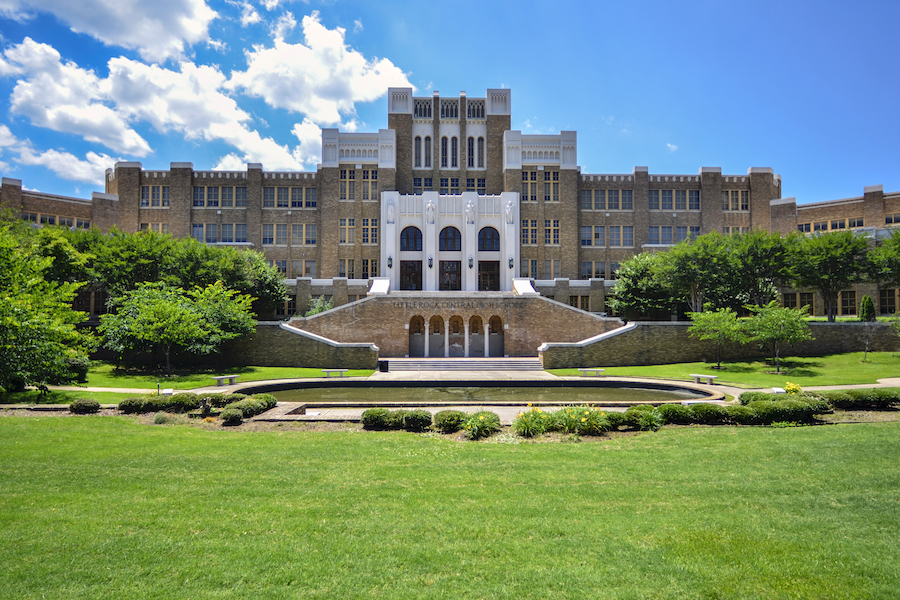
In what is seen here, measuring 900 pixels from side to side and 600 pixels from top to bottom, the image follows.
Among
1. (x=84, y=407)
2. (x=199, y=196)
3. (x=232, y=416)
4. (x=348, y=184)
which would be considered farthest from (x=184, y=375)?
(x=199, y=196)

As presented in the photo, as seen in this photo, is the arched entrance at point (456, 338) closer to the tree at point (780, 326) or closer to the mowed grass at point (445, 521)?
the tree at point (780, 326)

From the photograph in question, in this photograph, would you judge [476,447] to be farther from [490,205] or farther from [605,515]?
[490,205]

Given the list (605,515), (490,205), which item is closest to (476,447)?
(605,515)

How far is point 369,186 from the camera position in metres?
46.2

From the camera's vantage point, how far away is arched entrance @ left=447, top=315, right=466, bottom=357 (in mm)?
35594

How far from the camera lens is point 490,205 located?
1708 inches

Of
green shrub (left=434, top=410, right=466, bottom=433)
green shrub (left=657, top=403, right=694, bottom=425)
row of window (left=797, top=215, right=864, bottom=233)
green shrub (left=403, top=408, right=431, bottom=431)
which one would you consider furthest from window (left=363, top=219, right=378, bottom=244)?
row of window (left=797, top=215, right=864, bottom=233)

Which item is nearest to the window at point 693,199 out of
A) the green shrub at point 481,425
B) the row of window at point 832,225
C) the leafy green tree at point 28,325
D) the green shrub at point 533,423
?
the row of window at point 832,225

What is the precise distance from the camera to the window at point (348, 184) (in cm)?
4609

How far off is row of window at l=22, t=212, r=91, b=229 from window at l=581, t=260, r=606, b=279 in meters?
49.0

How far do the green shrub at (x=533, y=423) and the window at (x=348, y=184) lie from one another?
1504 inches

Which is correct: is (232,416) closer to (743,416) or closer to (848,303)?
(743,416)

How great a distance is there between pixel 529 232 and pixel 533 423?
35.9 m

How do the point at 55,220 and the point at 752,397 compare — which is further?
the point at 55,220
